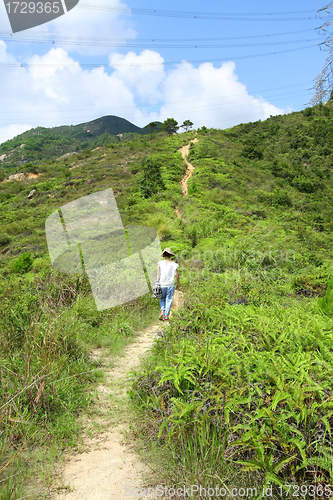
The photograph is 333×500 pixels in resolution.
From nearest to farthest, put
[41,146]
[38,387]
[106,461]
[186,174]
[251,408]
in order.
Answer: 1. [251,408]
2. [106,461]
3. [38,387]
4. [186,174]
5. [41,146]

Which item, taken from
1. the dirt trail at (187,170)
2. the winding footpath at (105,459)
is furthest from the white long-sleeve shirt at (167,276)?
the dirt trail at (187,170)

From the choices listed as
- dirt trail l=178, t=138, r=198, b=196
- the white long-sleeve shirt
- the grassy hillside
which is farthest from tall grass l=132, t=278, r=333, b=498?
dirt trail l=178, t=138, r=198, b=196

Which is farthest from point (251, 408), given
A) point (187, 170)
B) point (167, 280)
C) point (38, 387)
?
point (187, 170)

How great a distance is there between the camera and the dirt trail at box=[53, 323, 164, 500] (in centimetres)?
208

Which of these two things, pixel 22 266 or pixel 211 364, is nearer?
pixel 211 364

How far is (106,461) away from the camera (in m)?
2.37

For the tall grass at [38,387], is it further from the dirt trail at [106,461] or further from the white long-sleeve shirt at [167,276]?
the white long-sleeve shirt at [167,276]

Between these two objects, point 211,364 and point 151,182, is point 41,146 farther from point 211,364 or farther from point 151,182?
point 211,364

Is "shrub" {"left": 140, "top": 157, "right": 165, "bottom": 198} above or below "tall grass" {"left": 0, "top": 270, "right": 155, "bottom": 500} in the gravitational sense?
above

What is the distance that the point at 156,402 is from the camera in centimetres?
254

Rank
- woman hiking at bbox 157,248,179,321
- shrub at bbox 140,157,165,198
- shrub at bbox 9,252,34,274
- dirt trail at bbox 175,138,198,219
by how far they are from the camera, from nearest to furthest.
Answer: woman hiking at bbox 157,248,179,321 < shrub at bbox 9,252,34,274 < dirt trail at bbox 175,138,198,219 < shrub at bbox 140,157,165,198

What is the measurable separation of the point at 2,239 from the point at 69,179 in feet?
37.0

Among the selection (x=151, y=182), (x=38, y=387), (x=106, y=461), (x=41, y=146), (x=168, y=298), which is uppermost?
(x=41, y=146)

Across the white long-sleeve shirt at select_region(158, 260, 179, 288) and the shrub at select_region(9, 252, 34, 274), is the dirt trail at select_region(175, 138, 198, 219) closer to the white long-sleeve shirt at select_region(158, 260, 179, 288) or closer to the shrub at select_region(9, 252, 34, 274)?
the shrub at select_region(9, 252, 34, 274)
